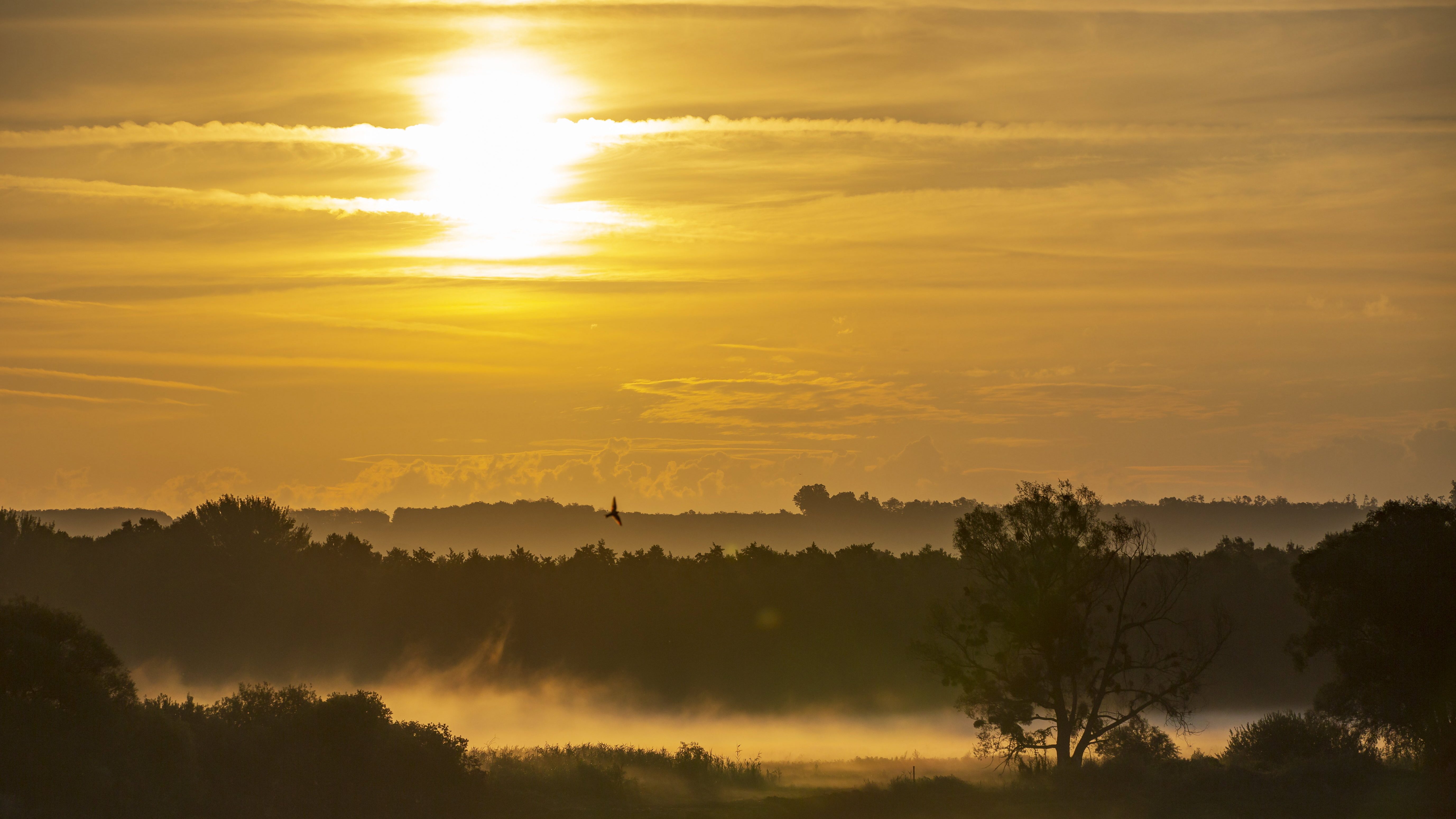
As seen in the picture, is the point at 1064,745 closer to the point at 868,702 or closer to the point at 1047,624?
the point at 1047,624

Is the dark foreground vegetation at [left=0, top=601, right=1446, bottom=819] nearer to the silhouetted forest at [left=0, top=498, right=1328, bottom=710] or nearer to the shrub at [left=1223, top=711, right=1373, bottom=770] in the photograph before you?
the shrub at [left=1223, top=711, right=1373, bottom=770]

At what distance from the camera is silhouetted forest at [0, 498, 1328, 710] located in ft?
357

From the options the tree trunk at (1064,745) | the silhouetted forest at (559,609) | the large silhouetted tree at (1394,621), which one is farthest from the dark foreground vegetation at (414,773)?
the silhouetted forest at (559,609)

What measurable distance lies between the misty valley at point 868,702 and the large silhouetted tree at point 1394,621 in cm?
11

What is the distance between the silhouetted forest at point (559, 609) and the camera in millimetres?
108812

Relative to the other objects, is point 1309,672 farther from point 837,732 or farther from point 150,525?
point 150,525

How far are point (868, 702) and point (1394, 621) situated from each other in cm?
5839

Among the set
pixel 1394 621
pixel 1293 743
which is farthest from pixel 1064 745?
pixel 1394 621

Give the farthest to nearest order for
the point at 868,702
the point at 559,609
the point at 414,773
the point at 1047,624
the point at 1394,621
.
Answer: the point at 559,609, the point at 868,702, the point at 1047,624, the point at 1394,621, the point at 414,773

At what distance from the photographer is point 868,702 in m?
106

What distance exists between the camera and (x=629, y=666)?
378 feet

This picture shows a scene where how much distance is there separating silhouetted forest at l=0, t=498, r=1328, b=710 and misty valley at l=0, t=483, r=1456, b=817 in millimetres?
362

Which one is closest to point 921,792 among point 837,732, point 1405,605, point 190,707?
point 1405,605

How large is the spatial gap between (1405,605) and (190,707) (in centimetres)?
4472
